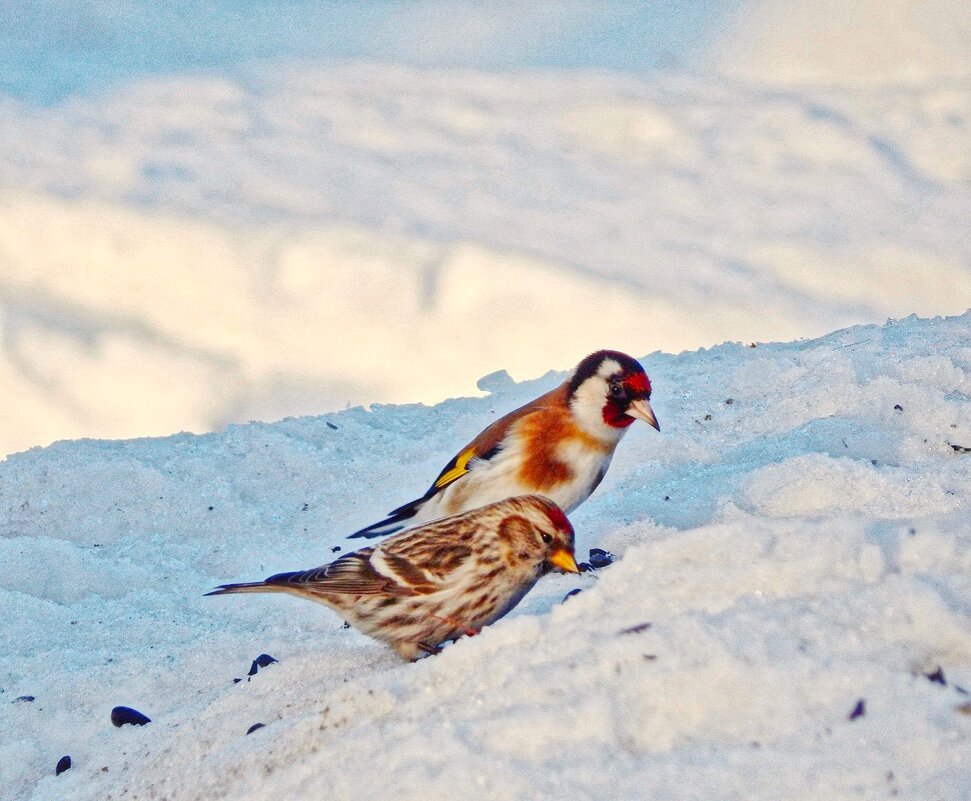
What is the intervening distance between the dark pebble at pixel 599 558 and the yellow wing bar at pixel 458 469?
2.13 feet

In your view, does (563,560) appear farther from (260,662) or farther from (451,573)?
(260,662)

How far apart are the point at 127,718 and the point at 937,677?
9.21 feet

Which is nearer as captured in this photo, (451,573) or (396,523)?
(451,573)

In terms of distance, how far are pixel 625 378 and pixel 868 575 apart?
2174mm

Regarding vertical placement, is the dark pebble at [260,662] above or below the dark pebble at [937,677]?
below

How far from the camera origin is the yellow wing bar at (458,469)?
5.36 meters

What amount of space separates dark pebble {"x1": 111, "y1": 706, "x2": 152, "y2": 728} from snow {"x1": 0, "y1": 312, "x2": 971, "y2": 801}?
6 centimetres

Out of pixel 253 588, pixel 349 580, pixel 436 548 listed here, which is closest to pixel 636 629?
pixel 436 548

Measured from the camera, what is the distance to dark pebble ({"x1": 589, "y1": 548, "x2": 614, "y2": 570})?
4949mm

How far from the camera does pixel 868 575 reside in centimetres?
315

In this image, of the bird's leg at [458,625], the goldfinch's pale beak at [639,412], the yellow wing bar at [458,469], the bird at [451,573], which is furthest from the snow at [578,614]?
the yellow wing bar at [458,469]

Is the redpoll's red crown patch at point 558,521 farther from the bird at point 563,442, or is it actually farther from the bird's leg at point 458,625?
the bird at point 563,442

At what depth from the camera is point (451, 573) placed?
3.86m

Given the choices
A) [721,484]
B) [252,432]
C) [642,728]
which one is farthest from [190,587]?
[642,728]
